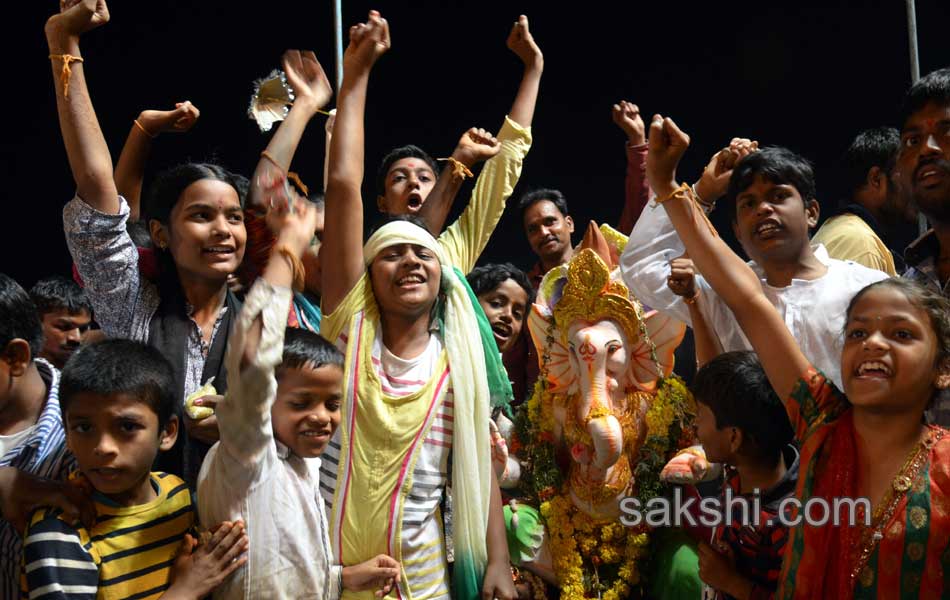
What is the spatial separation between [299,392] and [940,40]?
4.42 m

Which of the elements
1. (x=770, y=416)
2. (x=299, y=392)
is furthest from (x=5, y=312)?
(x=770, y=416)

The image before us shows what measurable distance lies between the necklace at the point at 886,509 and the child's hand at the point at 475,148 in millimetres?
1570

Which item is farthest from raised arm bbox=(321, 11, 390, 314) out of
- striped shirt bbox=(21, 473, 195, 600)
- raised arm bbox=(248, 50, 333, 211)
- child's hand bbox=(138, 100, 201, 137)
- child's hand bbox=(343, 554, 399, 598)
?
striped shirt bbox=(21, 473, 195, 600)

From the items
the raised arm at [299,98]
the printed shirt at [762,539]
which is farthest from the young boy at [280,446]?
the printed shirt at [762,539]

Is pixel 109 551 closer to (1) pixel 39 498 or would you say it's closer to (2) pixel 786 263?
(1) pixel 39 498

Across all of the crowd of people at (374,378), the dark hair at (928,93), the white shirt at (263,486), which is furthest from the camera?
the dark hair at (928,93)

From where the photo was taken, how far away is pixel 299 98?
277 cm

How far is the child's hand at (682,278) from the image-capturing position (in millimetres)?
2938

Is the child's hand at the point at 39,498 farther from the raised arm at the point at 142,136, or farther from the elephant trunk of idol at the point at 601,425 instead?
the elephant trunk of idol at the point at 601,425

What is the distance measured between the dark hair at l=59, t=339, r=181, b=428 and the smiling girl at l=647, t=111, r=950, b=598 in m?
1.45

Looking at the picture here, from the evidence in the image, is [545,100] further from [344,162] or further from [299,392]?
[299,392]

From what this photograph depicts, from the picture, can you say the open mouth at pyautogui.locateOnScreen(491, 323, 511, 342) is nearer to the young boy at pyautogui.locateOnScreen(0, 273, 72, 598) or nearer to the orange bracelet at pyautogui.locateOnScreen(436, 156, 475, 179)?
the orange bracelet at pyautogui.locateOnScreen(436, 156, 475, 179)

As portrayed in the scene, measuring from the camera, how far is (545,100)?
226 inches

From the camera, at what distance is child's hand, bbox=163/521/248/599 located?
6.92ft
